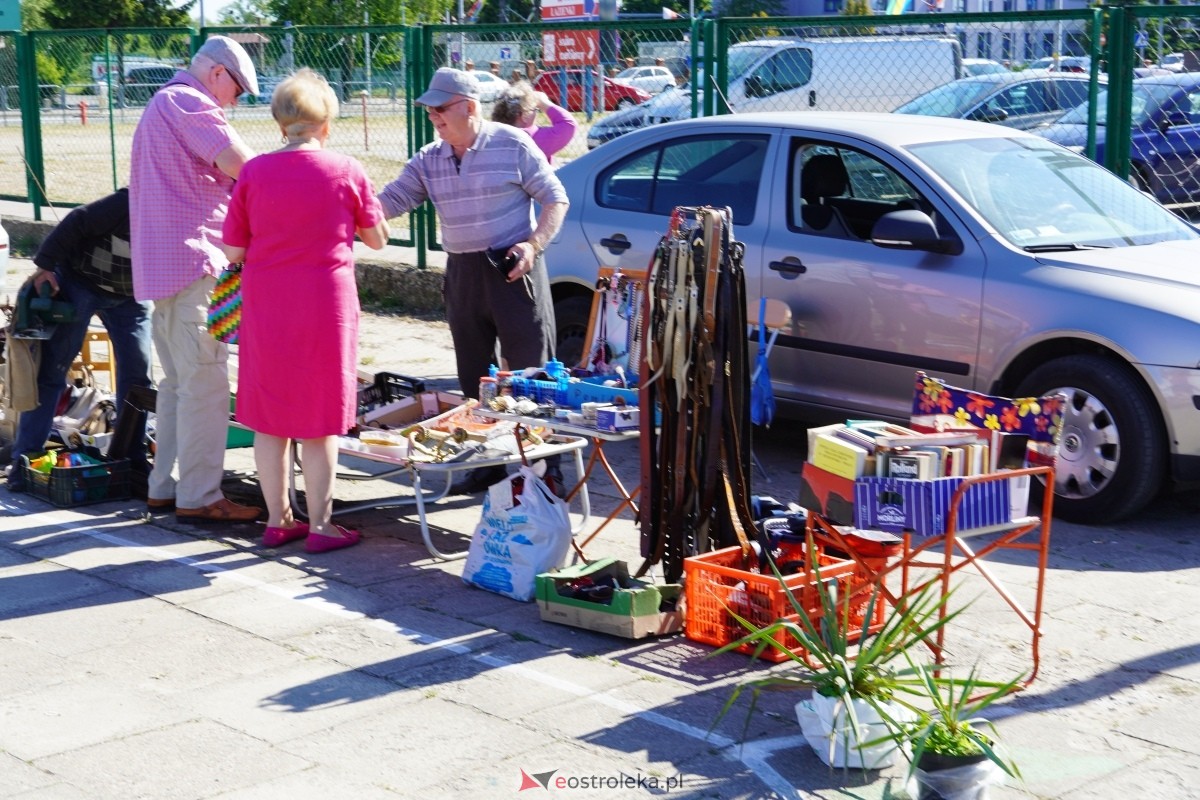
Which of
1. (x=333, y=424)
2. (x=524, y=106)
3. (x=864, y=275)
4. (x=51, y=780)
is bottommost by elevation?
(x=51, y=780)

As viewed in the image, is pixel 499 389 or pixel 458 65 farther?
pixel 458 65

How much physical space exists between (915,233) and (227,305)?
9.99 feet

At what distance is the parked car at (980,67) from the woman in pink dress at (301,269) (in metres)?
6.16

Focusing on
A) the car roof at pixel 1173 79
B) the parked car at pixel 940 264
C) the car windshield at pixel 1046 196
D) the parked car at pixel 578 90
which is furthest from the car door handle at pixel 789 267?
the parked car at pixel 578 90

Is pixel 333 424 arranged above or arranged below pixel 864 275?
below

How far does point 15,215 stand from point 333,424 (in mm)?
12411

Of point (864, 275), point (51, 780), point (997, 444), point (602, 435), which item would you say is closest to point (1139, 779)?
point (997, 444)

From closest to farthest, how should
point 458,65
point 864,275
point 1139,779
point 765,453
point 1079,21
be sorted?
point 1139,779 → point 864,275 → point 765,453 → point 1079,21 → point 458,65

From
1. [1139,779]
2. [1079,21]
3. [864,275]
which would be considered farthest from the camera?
[1079,21]

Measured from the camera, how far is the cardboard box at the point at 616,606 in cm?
492

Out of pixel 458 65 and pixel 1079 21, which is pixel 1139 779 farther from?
pixel 458 65

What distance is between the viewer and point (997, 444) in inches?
181

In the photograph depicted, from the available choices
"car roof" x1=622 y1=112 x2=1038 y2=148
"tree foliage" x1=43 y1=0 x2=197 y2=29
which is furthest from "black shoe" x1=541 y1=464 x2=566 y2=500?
"tree foliage" x1=43 y1=0 x2=197 y2=29

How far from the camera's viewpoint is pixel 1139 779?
3.93 m
